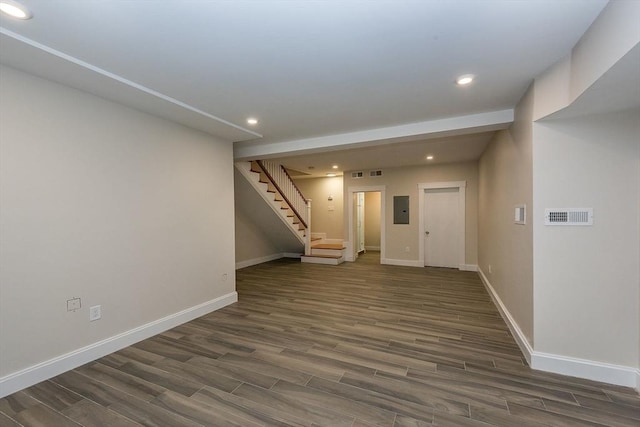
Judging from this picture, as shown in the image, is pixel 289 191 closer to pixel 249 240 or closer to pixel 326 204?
pixel 249 240

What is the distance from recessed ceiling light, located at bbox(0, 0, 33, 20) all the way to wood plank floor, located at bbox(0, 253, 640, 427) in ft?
8.84

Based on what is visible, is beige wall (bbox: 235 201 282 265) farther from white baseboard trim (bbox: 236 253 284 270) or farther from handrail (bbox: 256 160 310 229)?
handrail (bbox: 256 160 310 229)

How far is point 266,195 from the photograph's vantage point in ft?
20.1

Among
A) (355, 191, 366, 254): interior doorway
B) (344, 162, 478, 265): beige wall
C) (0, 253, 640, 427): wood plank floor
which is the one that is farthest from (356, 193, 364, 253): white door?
(0, 253, 640, 427): wood plank floor

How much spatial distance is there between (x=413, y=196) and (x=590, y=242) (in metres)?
5.05

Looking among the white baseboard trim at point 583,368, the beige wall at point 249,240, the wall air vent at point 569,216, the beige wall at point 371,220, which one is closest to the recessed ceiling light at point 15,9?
the wall air vent at point 569,216

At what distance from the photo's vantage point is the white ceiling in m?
1.66

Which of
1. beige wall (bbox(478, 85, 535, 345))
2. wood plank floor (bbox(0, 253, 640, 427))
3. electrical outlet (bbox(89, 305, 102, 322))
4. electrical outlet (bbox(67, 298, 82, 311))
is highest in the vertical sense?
beige wall (bbox(478, 85, 535, 345))

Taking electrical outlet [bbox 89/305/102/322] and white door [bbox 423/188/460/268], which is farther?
white door [bbox 423/188/460/268]

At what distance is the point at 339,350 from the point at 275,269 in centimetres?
430

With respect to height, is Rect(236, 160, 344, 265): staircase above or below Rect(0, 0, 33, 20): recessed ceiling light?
below

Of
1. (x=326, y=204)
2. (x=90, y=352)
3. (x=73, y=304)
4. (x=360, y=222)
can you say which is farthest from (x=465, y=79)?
(x=326, y=204)

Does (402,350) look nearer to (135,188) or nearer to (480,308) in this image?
(480,308)

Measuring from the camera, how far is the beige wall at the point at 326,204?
380 inches
